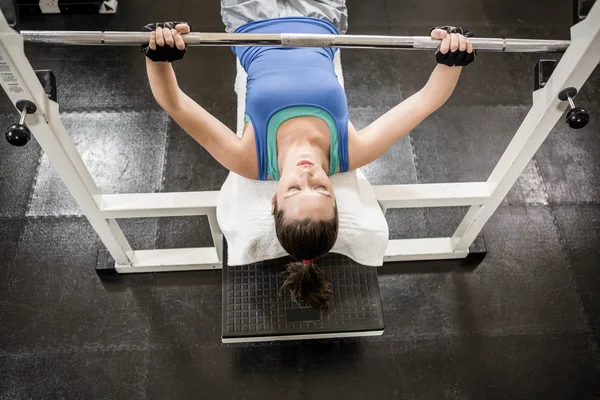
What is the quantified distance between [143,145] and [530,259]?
220 cm

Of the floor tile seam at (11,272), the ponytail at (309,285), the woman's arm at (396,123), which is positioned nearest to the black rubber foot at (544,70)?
the woman's arm at (396,123)

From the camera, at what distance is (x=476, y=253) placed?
265 centimetres

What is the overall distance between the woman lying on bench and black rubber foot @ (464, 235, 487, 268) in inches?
36.3

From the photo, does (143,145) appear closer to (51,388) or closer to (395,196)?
(51,388)

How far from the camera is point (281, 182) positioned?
68.5 inches

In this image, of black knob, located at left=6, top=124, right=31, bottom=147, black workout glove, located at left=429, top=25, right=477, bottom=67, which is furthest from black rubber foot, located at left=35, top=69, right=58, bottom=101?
black workout glove, located at left=429, top=25, right=477, bottom=67

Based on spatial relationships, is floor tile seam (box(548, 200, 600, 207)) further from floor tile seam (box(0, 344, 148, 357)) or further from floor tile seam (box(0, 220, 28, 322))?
floor tile seam (box(0, 220, 28, 322))

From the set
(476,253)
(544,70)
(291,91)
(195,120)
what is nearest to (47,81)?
(195,120)

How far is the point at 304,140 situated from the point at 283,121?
13cm

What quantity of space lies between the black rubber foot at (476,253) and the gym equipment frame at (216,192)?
0.13 feet

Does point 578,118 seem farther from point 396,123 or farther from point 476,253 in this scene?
point 476,253

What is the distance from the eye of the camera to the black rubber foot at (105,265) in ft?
8.25

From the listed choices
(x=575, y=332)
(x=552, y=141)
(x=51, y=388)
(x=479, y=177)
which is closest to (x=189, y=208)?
(x=51, y=388)

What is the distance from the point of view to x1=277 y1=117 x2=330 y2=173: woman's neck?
1.87 m
